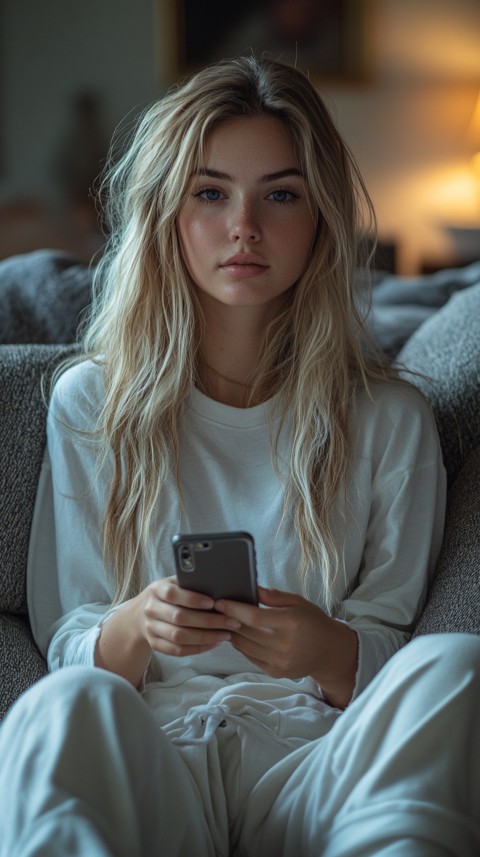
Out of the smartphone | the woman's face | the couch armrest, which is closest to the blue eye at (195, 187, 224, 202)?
the woman's face

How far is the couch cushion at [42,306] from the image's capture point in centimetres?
169

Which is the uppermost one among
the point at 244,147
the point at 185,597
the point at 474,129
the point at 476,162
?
the point at 244,147

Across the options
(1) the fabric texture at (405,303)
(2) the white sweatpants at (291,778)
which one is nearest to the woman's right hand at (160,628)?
(2) the white sweatpants at (291,778)

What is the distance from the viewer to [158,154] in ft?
4.43

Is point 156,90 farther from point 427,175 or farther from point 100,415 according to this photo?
point 100,415

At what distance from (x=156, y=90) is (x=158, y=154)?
3739 mm

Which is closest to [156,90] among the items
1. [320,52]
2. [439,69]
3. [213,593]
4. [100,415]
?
[320,52]

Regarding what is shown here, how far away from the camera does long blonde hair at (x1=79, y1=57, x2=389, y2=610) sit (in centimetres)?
131

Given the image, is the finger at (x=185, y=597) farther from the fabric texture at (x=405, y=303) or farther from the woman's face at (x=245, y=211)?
the fabric texture at (x=405, y=303)

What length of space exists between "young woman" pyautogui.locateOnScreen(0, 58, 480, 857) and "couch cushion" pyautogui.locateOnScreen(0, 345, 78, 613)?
19 millimetres

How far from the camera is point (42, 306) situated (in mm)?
1700

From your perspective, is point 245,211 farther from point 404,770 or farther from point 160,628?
point 404,770

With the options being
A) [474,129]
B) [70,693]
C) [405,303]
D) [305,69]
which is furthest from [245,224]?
[474,129]

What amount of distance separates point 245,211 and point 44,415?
1.25 feet
